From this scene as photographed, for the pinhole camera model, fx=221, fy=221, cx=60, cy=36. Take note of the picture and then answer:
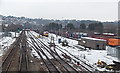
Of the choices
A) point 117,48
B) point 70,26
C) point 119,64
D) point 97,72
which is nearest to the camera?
point 97,72

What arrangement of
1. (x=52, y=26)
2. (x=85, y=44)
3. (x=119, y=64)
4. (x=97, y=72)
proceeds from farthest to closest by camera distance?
1. (x=52, y=26)
2. (x=85, y=44)
3. (x=119, y=64)
4. (x=97, y=72)

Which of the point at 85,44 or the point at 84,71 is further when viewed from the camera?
the point at 85,44

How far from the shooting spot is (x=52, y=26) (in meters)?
89.8

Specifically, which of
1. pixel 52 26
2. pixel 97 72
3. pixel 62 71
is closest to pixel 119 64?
pixel 97 72

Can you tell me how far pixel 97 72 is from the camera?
13148mm

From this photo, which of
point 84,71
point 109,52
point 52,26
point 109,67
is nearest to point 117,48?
point 109,52

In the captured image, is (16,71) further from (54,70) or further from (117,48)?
(117,48)

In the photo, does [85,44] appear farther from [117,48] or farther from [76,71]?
[76,71]

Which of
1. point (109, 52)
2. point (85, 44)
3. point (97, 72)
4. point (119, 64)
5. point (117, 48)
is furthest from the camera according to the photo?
point (85, 44)

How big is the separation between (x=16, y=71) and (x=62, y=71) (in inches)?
112

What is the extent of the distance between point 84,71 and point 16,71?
4217mm

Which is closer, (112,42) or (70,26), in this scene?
(112,42)

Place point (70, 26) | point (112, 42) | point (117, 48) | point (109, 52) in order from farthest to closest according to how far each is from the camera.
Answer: point (70, 26)
point (112, 42)
point (109, 52)
point (117, 48)

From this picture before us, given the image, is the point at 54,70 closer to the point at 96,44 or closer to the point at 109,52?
the point at 109,52
